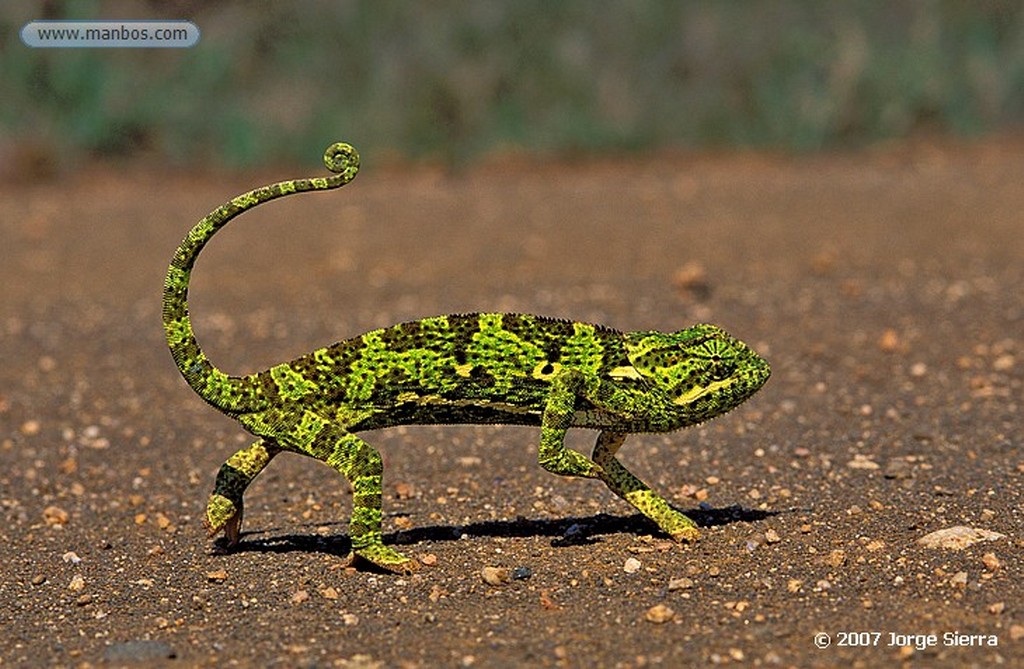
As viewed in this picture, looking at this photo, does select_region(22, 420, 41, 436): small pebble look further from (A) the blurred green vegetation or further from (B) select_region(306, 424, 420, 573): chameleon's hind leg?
(A) the blurred green vegetation

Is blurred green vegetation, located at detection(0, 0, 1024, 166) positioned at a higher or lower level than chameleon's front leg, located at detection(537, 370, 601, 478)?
higher

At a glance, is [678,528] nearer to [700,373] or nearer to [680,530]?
[680,530]

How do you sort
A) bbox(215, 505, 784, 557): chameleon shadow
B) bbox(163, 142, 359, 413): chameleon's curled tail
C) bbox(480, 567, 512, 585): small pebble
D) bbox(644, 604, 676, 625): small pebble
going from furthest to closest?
bbox(215, 505, 784, 557): chameleon shadow, bbox(480, 567, 512, 585): small pebble, bbox(163, 142, 359, 413): chameleon's curled tail, bbox(644, 604, 676, 625): small pebble

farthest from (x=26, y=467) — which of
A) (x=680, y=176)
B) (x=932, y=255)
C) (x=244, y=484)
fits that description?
(x=680, y=176)

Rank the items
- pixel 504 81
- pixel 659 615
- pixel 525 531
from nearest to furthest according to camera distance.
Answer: pixel 659 615, pixel 525 531, pixel 504 81

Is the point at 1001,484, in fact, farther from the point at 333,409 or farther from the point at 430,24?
the point at 430,24

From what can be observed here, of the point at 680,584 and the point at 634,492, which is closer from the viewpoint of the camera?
the point at 680,584

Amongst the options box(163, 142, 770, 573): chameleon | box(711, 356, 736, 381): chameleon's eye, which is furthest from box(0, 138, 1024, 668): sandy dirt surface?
box(711, 356, 736, 381): chameleon's eye

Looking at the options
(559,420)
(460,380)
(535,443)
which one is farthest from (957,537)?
(535,443)
